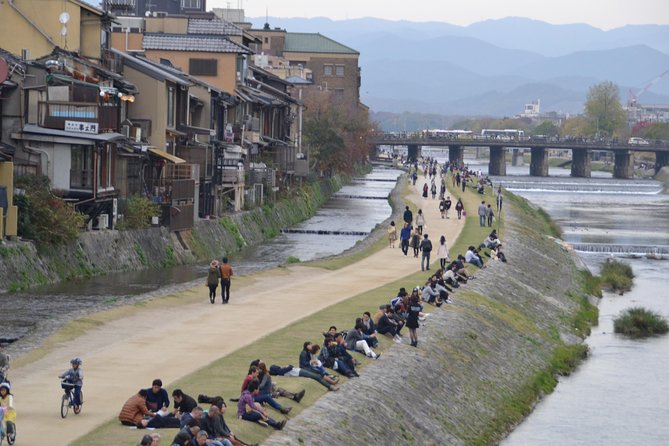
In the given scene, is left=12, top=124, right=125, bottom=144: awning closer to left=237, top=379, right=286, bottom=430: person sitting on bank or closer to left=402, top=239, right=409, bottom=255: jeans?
left=402, top=239, right=409, bottom=255: jeans

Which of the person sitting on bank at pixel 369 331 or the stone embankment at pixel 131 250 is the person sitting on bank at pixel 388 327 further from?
→ the stone embankment at pixel 131 250

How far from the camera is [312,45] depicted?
173000 millimetres

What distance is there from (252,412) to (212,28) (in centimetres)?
6155

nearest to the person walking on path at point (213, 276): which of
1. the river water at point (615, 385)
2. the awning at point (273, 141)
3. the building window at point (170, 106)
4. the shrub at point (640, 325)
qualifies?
the river water at point (615, 385)

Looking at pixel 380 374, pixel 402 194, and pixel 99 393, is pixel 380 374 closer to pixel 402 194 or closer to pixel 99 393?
pixel 99 393

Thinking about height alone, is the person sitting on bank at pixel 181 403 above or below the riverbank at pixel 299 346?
above

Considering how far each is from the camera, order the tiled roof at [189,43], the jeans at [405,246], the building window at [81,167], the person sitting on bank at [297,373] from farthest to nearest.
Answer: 1. the tiled roof at [189,43]
2. the jeans at [405,246]
3. the building window at [81,167]
4. the person sitting on bank at [297,373]

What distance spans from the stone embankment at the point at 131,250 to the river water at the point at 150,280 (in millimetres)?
499

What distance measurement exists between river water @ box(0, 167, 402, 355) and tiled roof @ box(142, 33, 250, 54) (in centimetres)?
1090

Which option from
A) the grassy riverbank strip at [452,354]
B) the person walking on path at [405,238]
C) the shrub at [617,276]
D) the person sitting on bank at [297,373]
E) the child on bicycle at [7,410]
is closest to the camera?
the child on bicycle at [7,410]

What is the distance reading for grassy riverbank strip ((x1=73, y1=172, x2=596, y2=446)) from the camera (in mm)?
24625

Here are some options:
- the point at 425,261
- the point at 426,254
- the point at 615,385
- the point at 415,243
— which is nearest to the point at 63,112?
the point at 426,254

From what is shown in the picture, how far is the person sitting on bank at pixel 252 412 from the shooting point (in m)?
22.2

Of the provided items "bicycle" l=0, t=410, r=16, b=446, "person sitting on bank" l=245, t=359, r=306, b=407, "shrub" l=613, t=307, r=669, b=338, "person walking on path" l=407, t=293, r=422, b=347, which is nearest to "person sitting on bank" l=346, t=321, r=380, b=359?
"person walking on path" l=407, t=293, r=422, b=347
